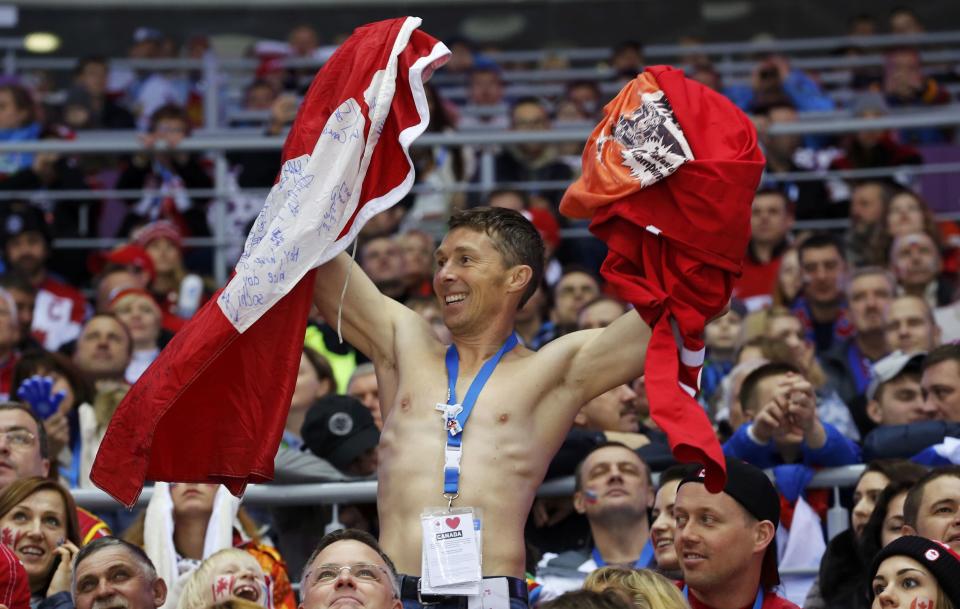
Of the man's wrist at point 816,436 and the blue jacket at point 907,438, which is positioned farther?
the blue jacket at point 907,438

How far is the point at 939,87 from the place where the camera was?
13453mm

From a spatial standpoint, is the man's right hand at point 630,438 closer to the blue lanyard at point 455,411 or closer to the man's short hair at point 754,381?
the man's short hair at point 754,381

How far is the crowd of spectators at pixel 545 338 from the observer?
6.31 m

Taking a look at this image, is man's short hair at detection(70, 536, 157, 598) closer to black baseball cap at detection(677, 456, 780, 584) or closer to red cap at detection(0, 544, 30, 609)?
red cap at detection(0, 544, 30, 609)

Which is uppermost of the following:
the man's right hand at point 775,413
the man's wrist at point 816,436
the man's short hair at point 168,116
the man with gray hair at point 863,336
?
the man's short hair at point 168,116

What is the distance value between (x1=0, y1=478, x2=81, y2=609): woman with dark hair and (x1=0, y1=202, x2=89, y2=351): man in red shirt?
3.62 metres

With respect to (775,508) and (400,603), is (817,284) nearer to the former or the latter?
(775,508)

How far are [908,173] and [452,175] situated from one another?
2941mm

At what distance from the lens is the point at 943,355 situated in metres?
7.11

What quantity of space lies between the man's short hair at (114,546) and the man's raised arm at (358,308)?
1063 millimetres

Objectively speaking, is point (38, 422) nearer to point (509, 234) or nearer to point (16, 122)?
point (509, 234)

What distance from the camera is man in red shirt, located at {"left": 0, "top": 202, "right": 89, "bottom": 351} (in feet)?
33.1

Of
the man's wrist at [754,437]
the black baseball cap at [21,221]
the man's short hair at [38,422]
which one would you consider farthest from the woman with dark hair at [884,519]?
the black baseball cap at [21,221]

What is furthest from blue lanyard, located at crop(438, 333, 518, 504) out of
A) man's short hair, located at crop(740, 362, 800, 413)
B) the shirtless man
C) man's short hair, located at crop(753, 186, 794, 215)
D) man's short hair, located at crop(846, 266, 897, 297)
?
man's short hair, located at crop(753, 186, 794, 215)
